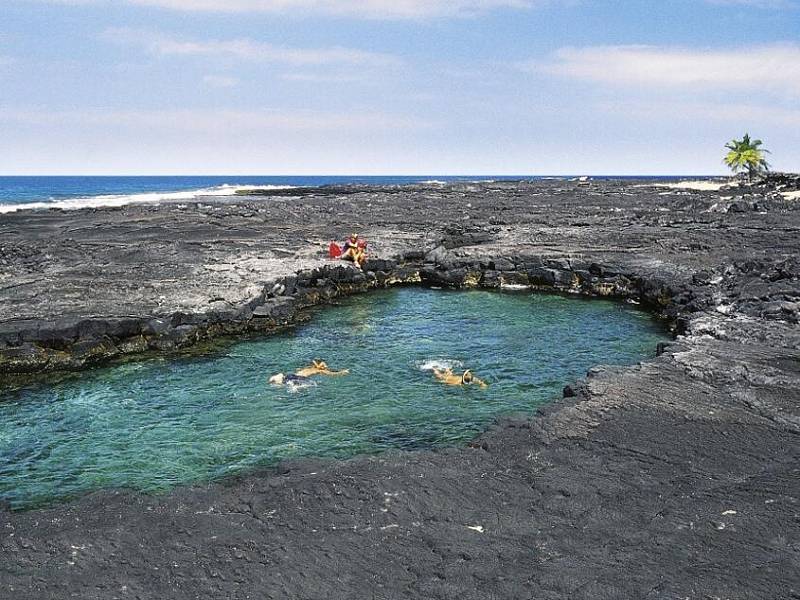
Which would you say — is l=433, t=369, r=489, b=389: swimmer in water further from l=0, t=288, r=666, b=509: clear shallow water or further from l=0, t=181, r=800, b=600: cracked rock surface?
l=0, t=181, r=800, b=600: cracked rock surface

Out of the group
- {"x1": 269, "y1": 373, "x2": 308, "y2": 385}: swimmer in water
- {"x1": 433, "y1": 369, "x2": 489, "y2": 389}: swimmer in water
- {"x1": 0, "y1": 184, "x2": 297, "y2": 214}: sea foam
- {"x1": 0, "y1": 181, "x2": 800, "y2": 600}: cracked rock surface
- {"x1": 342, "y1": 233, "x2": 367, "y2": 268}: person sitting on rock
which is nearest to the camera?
{"x1": 0, "y1": 181, "x2": 800, "y2": 600}: cracked rock surface

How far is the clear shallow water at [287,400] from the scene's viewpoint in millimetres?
12727

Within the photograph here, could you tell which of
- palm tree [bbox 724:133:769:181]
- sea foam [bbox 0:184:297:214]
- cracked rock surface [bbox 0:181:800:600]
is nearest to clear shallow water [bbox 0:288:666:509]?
cracked rock surface [bbox 0:181:800:600]

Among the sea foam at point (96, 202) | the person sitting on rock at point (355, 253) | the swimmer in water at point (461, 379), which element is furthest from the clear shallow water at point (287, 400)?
the sea foam at point (96, 202)

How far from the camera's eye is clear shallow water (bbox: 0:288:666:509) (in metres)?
12.7

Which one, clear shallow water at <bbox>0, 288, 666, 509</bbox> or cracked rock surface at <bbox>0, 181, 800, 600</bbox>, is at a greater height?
cracked rock surface at <bbox>0, 181, 800, 600</bbox>

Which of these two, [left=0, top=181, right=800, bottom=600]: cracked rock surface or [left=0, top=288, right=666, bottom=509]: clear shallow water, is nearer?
[left=0, top=181, right=800, bottom=600]: cracked rock surface

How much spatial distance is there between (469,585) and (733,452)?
6174 mm

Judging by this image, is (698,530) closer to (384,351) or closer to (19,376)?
(384,351)

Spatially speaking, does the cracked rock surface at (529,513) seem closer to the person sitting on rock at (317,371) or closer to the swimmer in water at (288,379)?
the swimmer in water at (288,379)

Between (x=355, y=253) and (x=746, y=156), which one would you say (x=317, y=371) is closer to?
(x=355, y=253)

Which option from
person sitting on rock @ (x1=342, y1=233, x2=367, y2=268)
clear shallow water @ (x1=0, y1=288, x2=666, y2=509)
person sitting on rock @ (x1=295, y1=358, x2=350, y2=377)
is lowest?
clear shallow water @ (x1=0, y1=288, x2=666, y2=509)

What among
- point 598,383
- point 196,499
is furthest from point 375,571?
point 598,383

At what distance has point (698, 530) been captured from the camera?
8.60 m
